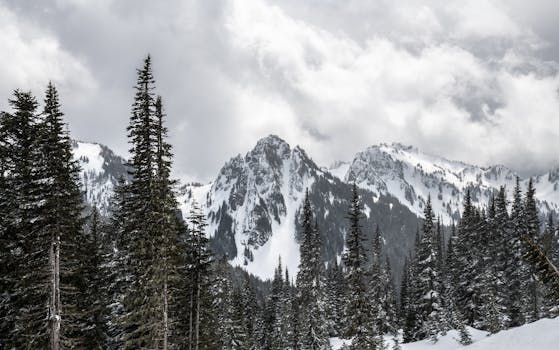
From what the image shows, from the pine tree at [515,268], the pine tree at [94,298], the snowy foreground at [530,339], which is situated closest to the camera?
the snowy foreground at [530,339]

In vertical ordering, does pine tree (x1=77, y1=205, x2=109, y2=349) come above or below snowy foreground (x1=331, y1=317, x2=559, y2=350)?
above

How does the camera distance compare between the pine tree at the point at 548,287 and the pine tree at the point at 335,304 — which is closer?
the pine tree at the point at 548,287

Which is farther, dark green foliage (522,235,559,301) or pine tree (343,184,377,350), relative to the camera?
pine tree (343,184,377,350)

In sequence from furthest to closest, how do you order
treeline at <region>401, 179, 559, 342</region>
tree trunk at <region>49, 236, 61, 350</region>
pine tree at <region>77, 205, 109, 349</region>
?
treeline at <region>401, 179, 559, 342</region>
pine tree at <region>77, 205, 109, 349</region>
tree trunk at <region>49, 236, 61, 350</region>

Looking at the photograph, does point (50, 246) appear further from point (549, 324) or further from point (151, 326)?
point (549, 324)

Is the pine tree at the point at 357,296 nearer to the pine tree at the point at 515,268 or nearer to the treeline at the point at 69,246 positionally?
the treeline at the point at 69,246

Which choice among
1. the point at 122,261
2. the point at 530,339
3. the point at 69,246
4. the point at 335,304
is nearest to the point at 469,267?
the point at 335,304

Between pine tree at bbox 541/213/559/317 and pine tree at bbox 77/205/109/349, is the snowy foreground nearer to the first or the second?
pine tree at bbox 541/213/559/317

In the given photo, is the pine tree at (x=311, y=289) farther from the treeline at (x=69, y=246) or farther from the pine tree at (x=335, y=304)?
the pine tree at (x=335, y=304)

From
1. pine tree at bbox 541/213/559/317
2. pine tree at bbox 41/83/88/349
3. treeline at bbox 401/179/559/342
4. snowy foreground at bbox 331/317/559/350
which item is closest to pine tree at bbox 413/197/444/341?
treeline at bbox 401/179/559/342

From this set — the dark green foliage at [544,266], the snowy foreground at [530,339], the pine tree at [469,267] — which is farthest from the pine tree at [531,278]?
the dark green foliage at [544,266]

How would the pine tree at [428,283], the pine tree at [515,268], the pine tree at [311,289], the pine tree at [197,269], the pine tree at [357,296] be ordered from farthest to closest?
the pine tree at [515,268]
the pine tree at [428,283]
the pine tree at [311,289]
the pine tree at [357,296]
the pine tree at [197,269]

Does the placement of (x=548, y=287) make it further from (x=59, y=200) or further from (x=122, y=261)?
(x=59, y=200)

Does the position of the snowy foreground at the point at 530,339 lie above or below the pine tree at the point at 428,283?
below
